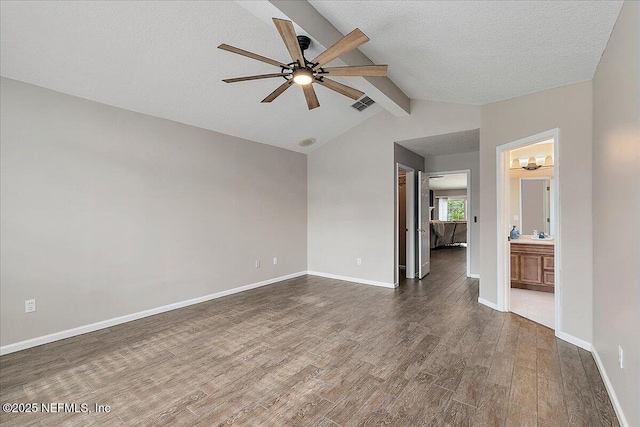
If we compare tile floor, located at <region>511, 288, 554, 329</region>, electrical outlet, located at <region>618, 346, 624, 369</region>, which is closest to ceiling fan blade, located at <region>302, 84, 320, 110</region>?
electrical outlet, located at <region>618, 346, 624, 369</region>

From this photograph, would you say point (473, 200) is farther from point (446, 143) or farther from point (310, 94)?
point (310, 94)

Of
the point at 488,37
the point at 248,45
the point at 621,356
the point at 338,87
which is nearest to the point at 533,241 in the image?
the point at 621,356

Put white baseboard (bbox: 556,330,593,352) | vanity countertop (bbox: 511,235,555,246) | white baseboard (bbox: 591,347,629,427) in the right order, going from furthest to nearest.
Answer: vanity countertop (bbox: 511,235,555,246) → white baseboard (bbox: 556,330,593,352) → white baseboard (bbox: 591,347,629,427)

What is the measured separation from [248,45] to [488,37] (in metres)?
2.21

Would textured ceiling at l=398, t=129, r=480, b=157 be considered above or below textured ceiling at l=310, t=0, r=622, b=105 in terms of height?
below

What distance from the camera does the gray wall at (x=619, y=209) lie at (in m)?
1.62

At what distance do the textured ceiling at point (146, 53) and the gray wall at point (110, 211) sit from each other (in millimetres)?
315

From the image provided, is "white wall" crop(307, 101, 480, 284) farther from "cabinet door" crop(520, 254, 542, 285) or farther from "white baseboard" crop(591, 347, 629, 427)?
"white baseboard" crop(591, 347, 629, 427)

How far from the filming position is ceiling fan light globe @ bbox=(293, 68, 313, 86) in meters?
2.36

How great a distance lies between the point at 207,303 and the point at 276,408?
270cm

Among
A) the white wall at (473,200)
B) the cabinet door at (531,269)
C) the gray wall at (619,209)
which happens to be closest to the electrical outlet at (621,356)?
the gray wall at (619,209)

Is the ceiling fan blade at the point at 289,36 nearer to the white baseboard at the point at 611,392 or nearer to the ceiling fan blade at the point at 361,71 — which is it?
the ceiling fan blade at the point at 361,71

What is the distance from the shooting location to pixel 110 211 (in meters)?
3.43

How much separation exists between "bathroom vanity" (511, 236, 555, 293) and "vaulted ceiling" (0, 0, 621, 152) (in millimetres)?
2622
